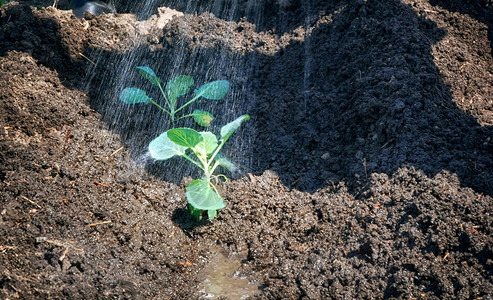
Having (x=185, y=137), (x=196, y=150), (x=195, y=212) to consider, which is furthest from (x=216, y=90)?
(x=195, y=212)

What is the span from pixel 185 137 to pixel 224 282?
2.98 ft

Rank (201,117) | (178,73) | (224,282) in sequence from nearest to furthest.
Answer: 1. (224,282)
2. (201,117)
3. (178,73)

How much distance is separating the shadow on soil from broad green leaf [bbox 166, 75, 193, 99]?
10.0 inches

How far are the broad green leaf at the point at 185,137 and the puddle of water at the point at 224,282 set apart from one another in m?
0.73

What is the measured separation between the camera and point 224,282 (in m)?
2.57

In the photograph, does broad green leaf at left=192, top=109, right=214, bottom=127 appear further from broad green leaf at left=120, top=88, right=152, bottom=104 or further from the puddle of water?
the puddle of water

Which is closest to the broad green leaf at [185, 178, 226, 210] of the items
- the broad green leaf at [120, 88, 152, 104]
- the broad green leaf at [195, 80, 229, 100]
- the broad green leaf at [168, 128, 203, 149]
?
the broad green leaf at [168, 128, 203, 149]

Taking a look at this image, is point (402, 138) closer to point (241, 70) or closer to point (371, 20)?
point (371, 20)

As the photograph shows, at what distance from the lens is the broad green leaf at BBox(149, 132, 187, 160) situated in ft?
8.84

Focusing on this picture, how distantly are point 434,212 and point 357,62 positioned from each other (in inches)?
62.2

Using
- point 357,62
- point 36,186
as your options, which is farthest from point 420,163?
point 36,186

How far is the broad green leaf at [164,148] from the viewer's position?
269cm

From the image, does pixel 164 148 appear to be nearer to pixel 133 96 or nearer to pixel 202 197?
pixel 202 197

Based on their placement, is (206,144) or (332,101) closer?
(206,144)
